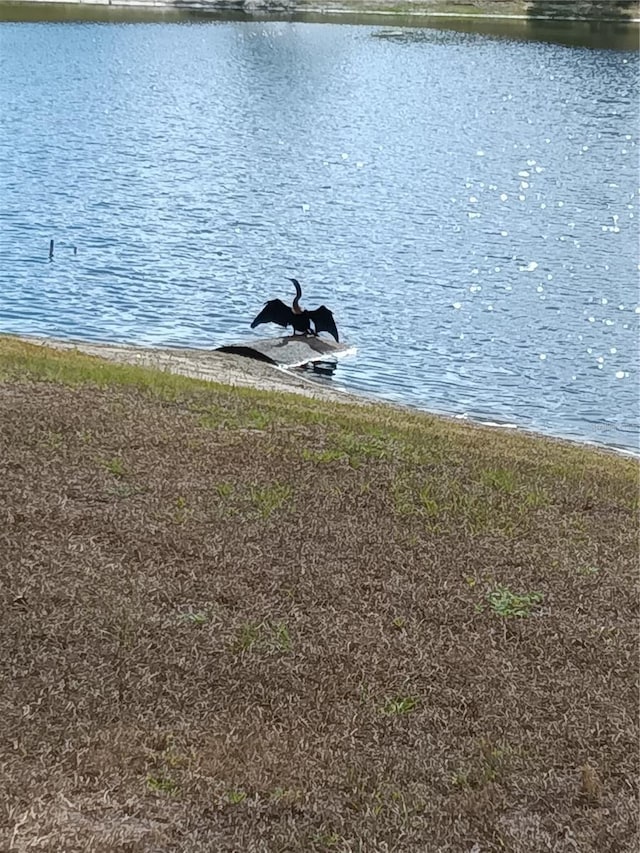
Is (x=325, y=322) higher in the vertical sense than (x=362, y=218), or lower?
lower

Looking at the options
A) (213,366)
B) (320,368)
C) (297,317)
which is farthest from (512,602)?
(297,317)

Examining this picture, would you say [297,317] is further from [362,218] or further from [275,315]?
[362,218]

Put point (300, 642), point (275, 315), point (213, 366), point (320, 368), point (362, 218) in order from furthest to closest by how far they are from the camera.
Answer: point (362, 218)
point (275, 315)
point (320, 368)
point (213, 366)
point (300, 642)

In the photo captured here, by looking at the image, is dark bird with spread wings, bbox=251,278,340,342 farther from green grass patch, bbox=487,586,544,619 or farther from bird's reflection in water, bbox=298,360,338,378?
green grass patch, bbox=487,586,544,619

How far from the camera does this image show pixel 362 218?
126 feet

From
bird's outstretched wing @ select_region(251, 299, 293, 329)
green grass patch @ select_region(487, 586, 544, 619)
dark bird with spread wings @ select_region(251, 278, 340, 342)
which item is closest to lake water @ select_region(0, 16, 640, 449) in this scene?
dark bird with spread wings @ select_region(251, 278, 340, 342)

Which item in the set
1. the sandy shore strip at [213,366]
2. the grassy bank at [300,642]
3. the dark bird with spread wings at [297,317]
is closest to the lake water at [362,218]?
the dark bird with spread wings at [297,317]

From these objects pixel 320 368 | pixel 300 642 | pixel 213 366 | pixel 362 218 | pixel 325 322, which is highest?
pixel 362 218

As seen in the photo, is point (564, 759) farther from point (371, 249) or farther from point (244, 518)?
point (371, 249)

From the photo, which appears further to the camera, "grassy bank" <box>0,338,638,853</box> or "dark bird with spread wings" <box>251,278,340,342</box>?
"dark bird with spread wings" <box>251,278,340,342</box>

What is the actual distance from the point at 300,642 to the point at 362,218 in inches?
1240

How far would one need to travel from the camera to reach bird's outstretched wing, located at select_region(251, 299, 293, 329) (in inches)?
955

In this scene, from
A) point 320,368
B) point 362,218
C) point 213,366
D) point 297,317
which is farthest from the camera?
point 362,218

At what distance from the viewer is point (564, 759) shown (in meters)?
6.94
